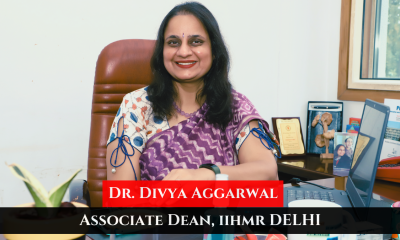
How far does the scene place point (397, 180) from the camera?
49.3 inches

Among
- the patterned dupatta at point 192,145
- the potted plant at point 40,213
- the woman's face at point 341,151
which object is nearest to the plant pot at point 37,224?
the potted plant at point 40,213

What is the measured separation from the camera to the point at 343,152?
1.58 meters

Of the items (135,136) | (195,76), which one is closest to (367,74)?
(195,76)

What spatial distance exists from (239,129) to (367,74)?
1172 mm

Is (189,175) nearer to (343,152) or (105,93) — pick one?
(105,93)

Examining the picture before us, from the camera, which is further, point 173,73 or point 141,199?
point 173,73

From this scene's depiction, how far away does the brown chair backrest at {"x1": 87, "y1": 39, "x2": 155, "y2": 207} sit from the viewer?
1.41 m

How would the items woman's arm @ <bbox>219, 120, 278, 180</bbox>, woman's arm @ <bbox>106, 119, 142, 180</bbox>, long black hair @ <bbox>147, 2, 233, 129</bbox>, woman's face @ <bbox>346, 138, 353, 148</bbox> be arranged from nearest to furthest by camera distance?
woman's arm @ <bbox>219, 120, 278, 180</bbox> < woman's arm @ <bbox>106, 119, 142, 180</bbox> < long black hair @ <bbox>147, 2, 233, 129</bbox> < woman's face @ <bbox>346, 138, 353, 148</bbox>

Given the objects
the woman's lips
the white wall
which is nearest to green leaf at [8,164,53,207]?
the woman's lips

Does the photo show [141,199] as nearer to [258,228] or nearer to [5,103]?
[258,228]

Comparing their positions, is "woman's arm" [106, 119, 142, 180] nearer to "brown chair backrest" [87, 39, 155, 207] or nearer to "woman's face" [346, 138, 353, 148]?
"brown chair backrest" [87, 39, 155, 207]

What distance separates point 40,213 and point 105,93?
3.34 feet

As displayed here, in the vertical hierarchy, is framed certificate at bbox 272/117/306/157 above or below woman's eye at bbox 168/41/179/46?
below

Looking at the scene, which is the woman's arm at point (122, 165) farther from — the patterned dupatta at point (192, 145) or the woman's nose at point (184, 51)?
the woman's nose at point (184, 51)
